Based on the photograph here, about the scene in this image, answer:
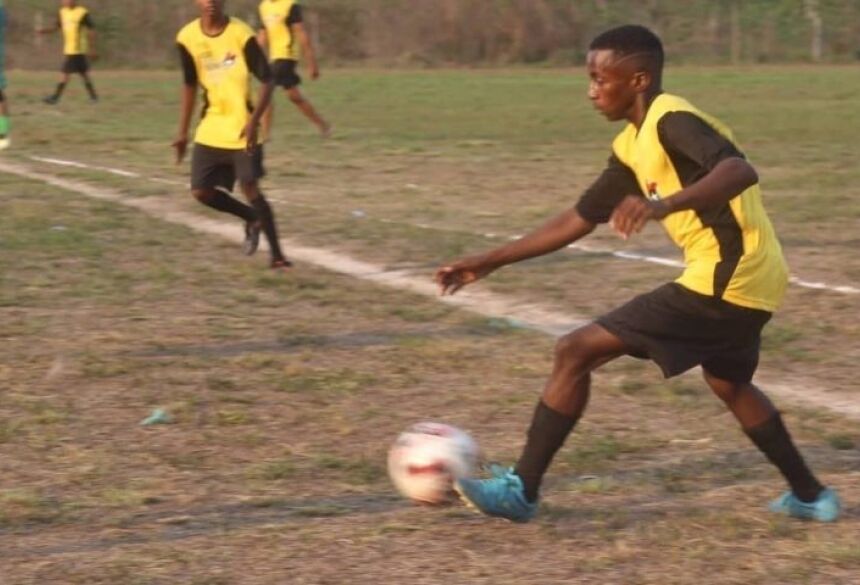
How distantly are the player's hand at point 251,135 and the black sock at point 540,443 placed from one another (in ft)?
17.6

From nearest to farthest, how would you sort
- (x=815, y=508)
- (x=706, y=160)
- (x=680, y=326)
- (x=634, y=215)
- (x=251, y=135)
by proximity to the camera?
(x=634, y=215) → (x=706, y=160) → (x=680, y=326) → (x=815, y=508) → (x=251, y=135)

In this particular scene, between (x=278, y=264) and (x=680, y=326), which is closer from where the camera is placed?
(x=680, y=326)

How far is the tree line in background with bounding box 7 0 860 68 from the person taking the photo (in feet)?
152

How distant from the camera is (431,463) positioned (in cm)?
527

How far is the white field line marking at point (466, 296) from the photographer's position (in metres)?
7.08

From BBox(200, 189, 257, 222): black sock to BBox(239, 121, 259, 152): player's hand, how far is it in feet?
1.47

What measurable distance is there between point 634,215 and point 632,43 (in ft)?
2.34

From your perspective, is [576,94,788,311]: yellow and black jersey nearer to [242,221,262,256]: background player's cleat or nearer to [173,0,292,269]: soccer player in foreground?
[173,0,292,269]: soccer player in foreground

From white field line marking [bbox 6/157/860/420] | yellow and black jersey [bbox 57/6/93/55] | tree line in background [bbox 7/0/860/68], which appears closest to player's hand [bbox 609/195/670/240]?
white field line marking [bbox 6/157/860/420]

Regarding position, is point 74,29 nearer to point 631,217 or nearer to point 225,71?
point 225,71

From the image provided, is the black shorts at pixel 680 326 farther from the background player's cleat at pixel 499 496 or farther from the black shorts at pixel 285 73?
the black shorts at pixel 285 73

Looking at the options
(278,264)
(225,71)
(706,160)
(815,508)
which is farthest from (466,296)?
(706,160)

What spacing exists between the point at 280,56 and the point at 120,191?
4904 millimetres

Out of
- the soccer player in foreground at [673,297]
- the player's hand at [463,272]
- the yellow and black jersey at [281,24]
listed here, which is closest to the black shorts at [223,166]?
the player's hand at [463,272]
